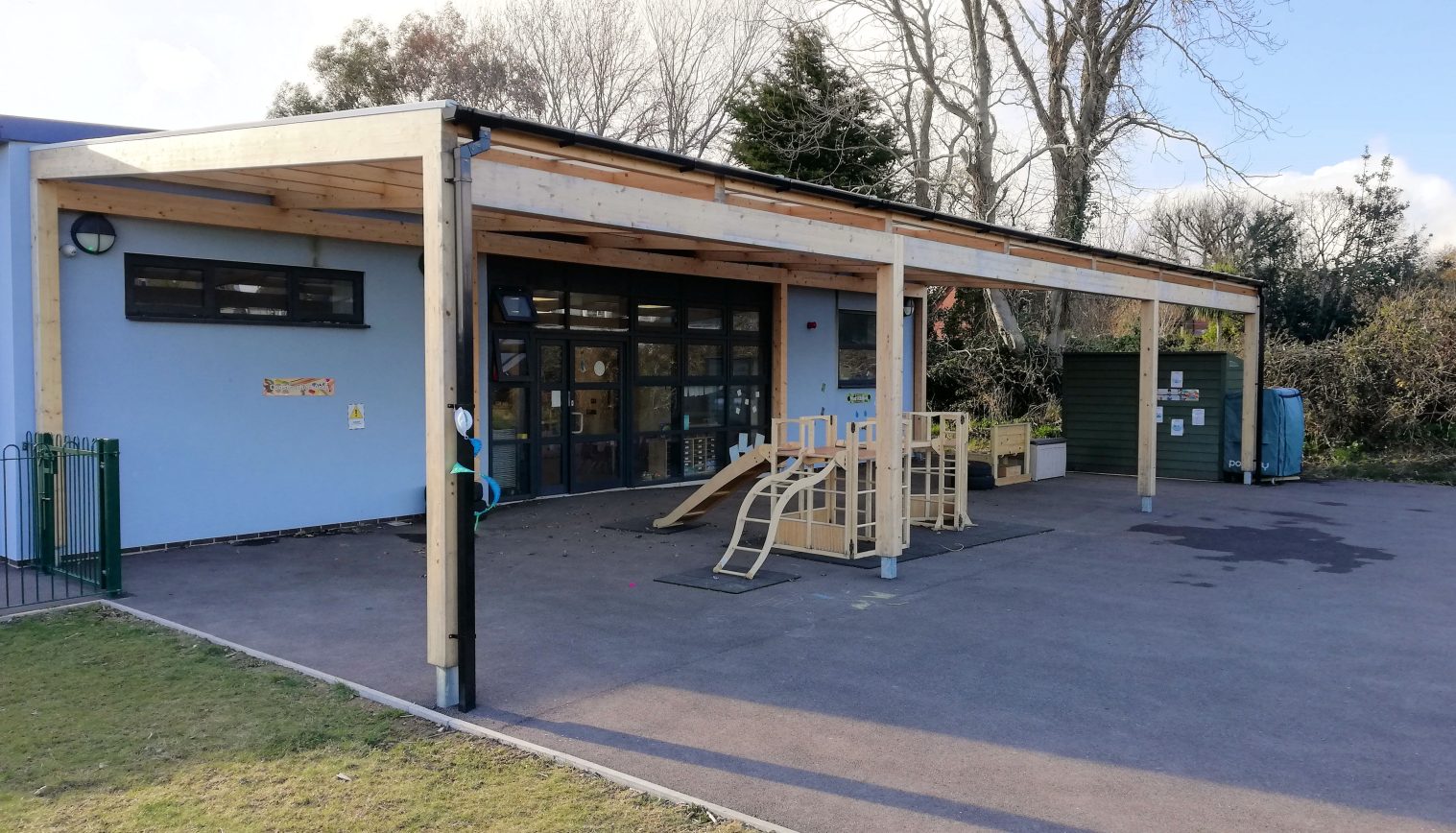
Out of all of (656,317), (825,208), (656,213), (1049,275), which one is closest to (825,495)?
(825,208)

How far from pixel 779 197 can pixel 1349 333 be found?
1737 cm

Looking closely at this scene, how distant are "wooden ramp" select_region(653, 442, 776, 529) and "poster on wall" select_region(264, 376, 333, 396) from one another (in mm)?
3544

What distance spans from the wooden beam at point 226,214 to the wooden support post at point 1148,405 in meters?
8.38

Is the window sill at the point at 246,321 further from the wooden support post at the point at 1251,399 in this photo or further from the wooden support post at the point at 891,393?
the wooden support post at the point at 1251,399

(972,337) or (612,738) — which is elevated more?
(972,337)

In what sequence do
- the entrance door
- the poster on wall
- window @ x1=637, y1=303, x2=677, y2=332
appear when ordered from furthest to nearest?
window @ x1=637, y1=303, x2=677, y2=332 < the entrance door < the poster on wall

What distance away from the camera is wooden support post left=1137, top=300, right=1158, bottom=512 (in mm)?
12180

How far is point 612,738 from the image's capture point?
465cm

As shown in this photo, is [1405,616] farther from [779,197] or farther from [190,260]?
[190,260]

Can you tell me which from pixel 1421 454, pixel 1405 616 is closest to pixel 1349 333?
pixel 1421 454

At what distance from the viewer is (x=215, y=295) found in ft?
30.8

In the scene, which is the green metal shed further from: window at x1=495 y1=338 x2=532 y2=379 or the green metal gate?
the green metal gate

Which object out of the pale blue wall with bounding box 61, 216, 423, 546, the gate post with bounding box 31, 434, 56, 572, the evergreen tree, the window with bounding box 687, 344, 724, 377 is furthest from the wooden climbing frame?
the evergreen tree

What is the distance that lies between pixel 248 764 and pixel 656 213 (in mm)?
3762
